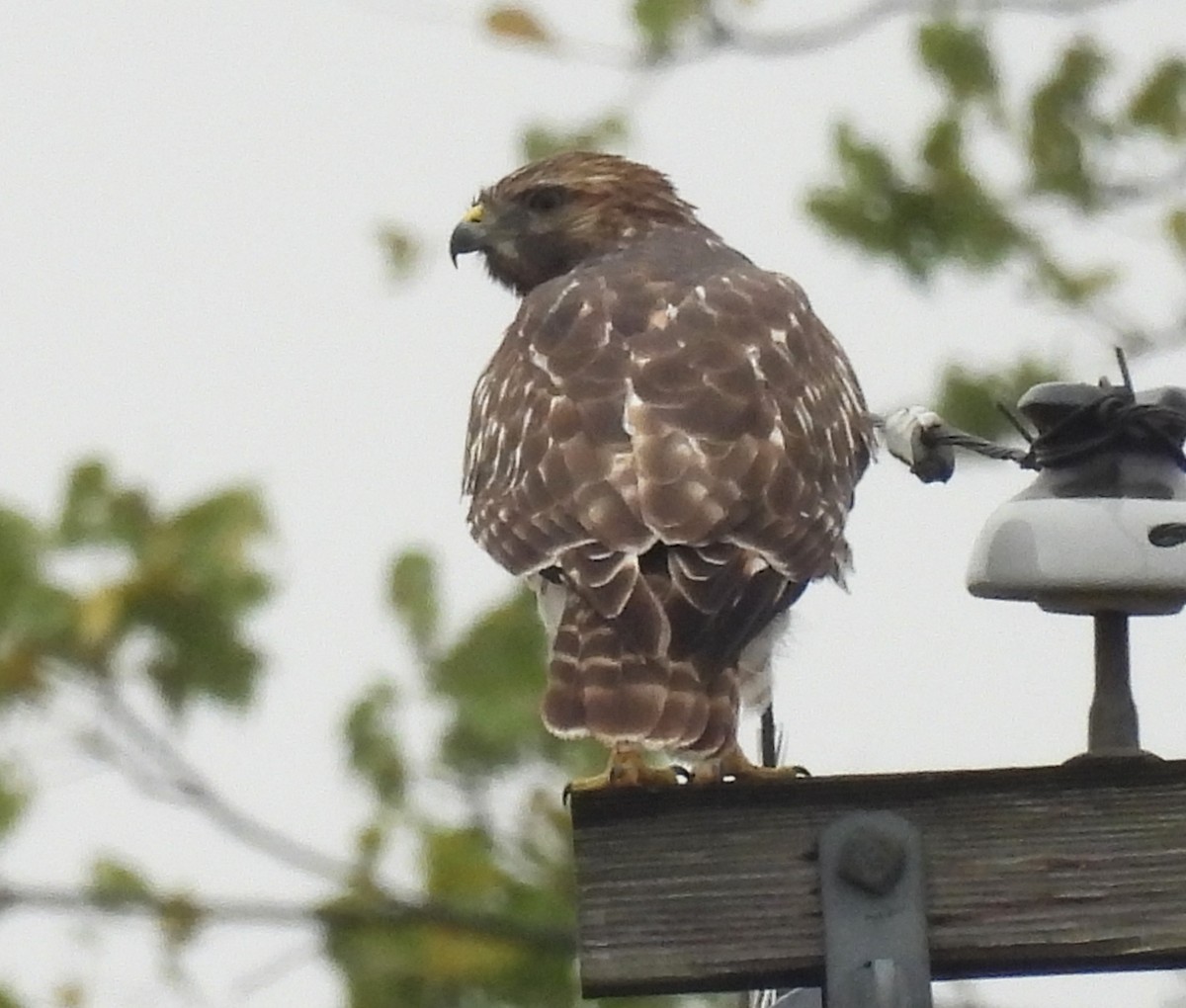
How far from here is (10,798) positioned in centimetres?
752

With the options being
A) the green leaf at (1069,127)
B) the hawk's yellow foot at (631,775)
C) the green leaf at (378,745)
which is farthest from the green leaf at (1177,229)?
the hawk's yellow foot at (631,775)

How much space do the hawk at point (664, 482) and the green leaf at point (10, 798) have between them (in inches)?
78.0

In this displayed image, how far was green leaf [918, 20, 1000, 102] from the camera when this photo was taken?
9.50 m

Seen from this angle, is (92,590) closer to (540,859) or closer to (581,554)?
(540,859)

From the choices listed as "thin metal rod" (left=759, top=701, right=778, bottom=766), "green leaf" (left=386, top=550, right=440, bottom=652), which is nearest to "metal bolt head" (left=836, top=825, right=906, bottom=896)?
"thin metal rod" (left=759, top=701, right=778, bottom=766)

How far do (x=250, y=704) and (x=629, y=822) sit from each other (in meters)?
3.38

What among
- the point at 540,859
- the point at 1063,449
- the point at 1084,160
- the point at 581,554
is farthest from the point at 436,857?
the point at 1063,449

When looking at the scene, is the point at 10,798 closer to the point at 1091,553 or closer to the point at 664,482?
the point at 664,482

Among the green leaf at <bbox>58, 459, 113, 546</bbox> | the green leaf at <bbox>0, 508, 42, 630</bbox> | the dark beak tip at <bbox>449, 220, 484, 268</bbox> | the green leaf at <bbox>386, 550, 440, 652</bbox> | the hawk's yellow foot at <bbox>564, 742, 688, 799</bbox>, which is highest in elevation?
the dark beak tip at <bbox>449, 220, 484, 268</bbox>

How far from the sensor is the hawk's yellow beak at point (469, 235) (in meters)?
7.76

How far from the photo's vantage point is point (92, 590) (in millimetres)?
7605

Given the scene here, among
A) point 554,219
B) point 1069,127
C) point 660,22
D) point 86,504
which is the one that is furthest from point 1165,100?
point 86,504

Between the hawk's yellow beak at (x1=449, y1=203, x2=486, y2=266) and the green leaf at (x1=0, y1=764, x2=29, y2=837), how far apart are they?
1.67 m

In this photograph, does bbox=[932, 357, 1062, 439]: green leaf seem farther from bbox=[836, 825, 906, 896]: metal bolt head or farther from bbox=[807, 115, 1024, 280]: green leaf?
bbox=[836, 825, 906, 896]: metal bolt head
